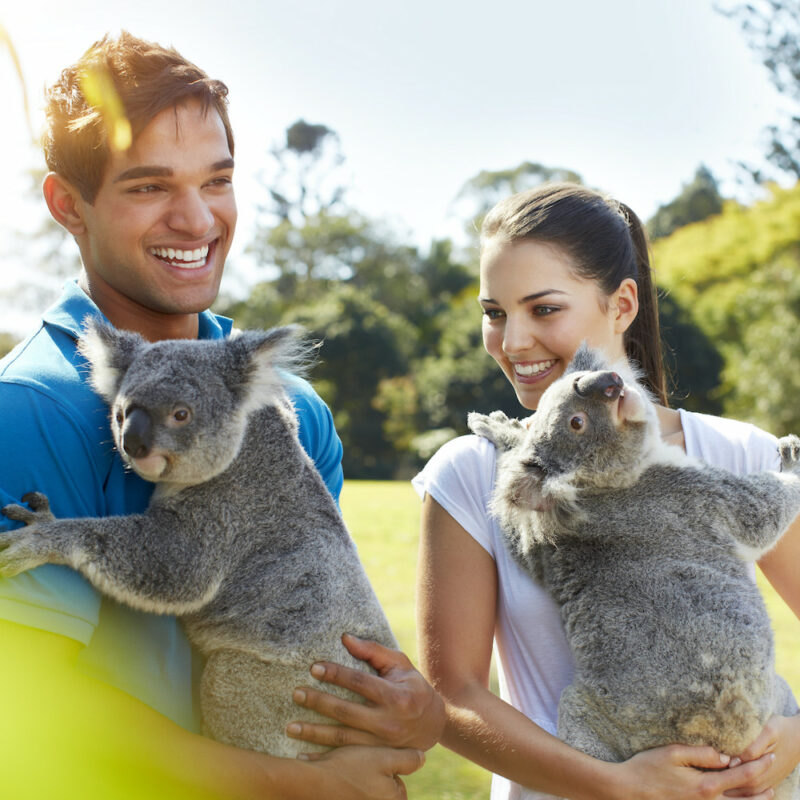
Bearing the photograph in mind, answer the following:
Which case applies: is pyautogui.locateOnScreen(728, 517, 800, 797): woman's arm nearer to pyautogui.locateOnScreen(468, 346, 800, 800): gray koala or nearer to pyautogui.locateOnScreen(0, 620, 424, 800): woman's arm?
pyautogui.locateOnScreen(468, 346, 800, 800): gray koala

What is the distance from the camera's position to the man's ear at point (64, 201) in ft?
7.99

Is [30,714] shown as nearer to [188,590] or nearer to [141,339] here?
[188,590]

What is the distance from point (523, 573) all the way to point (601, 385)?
66cm

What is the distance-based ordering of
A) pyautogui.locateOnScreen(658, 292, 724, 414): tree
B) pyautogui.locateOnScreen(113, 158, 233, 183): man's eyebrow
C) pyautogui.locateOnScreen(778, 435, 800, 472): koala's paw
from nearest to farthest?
pyautogui.locateOnScreen(113, 158, 233, 183): man's eyebrow
pyautogui.locateOnScreen(778, 435, 800, 472): koala's paw
pyautogui.locateOnScreen(658, 292, 724, 414): tree

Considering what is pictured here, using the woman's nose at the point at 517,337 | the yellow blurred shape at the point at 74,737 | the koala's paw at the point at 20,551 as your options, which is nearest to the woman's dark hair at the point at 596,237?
the woman's nose at the point at 517,337

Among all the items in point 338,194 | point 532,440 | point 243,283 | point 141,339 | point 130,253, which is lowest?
point 532,440

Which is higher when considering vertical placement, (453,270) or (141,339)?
(453,270)

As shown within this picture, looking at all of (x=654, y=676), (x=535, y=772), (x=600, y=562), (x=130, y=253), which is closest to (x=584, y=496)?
(x=600, y=562)

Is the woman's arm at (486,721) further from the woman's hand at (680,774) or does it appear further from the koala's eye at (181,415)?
the koala's eye at (181,415)

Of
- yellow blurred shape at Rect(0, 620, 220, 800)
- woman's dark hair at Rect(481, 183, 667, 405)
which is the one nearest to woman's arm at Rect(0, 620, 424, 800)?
yellow blurred shape at Rect(0, 620, 220, 800)

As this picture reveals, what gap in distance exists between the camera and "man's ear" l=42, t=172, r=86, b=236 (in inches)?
95.9

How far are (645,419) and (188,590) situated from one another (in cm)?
134

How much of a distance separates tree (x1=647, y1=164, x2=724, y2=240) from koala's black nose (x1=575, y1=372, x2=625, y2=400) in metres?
49.7

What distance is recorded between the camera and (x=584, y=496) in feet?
7.85
